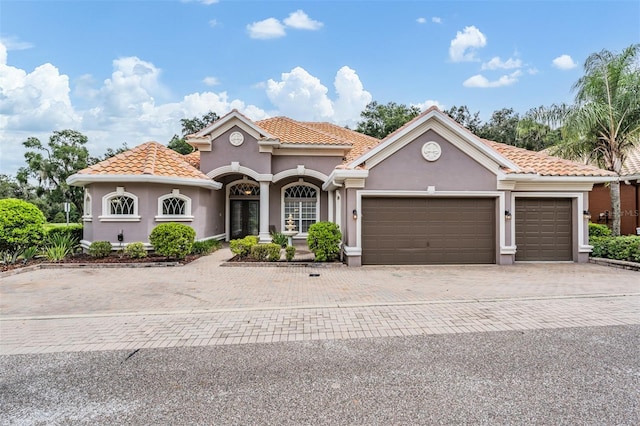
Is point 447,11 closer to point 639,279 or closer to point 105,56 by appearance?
point 639,279

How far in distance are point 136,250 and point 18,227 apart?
3.66m

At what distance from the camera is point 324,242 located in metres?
11.0

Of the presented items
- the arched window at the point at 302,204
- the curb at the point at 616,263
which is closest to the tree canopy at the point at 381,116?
the arched window at the point at 302,204

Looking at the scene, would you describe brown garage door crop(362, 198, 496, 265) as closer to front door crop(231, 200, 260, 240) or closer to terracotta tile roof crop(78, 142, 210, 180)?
terracotta tile roof crop(78, 142, 210, 180)

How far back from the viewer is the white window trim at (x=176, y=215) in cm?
1293

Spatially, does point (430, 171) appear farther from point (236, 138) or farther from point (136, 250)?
point (136, 250)

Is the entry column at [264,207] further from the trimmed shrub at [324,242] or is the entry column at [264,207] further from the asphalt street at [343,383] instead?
the asphalt street at [343,383]

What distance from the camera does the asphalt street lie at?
299 centimetres

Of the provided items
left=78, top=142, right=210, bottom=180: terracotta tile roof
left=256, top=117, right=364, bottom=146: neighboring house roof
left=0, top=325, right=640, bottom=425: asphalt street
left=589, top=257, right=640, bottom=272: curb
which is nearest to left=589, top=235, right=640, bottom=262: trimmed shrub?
left=589, top=257, right=640, bottom=272: curb

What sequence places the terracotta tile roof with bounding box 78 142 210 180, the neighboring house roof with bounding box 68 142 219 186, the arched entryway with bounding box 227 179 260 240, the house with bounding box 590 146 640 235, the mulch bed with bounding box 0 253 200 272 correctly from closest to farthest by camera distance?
the mulch bed with bounding box 0 253 200 272 < the neighboring house roof with bounding box 68 142 219 186 < the terracotta tile roof with bounding box 78 142 210 180 < the house with bounding box 590 146 640 235 < the arched entryway with bounding box 227 179 260 240

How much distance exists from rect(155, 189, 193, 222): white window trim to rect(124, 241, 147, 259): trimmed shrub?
4.89 ft

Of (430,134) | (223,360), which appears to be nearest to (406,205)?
(430,134)

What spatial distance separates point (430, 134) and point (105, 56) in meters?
16.3

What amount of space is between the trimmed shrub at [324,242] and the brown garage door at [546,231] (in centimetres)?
651
